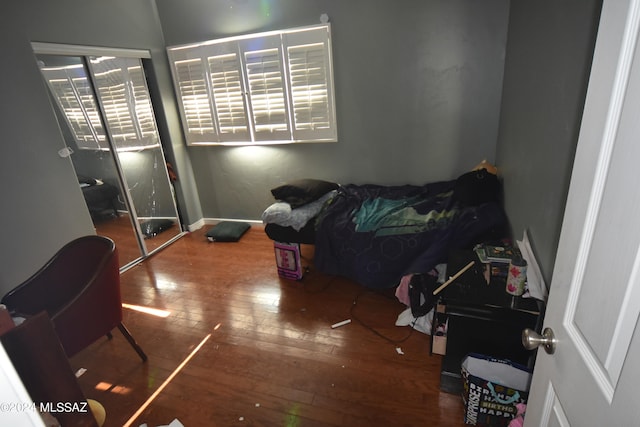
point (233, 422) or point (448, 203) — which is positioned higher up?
point (448, 203)

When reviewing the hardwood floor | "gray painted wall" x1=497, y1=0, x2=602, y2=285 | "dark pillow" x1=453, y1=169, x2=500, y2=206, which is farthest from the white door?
"dark pillow" x1=453, y1=169, x2=500, y2=206

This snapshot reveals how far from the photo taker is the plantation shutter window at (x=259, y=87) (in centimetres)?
307

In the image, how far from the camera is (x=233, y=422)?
5.40 feet

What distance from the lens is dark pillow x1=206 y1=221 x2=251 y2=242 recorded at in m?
3.68

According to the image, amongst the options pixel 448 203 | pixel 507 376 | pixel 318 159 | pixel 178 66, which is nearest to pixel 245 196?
pixel 318 159

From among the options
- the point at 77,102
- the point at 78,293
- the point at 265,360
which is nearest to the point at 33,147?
the point at 77,102

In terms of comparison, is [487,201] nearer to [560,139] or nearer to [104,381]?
[560,139]

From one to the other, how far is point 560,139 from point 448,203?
128 centimetres

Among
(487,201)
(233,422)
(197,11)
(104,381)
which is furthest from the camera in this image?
(197,11)

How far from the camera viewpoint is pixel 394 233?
2422 millimetres

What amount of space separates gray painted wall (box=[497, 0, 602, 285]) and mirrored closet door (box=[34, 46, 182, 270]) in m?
3.33

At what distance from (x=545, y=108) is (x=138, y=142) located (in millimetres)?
3456

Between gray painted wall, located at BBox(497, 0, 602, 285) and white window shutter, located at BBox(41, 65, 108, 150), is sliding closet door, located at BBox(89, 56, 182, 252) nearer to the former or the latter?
white window shutter, located at BBox(41, 65, 108, 150)

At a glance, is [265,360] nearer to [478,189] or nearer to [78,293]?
[78,293]
